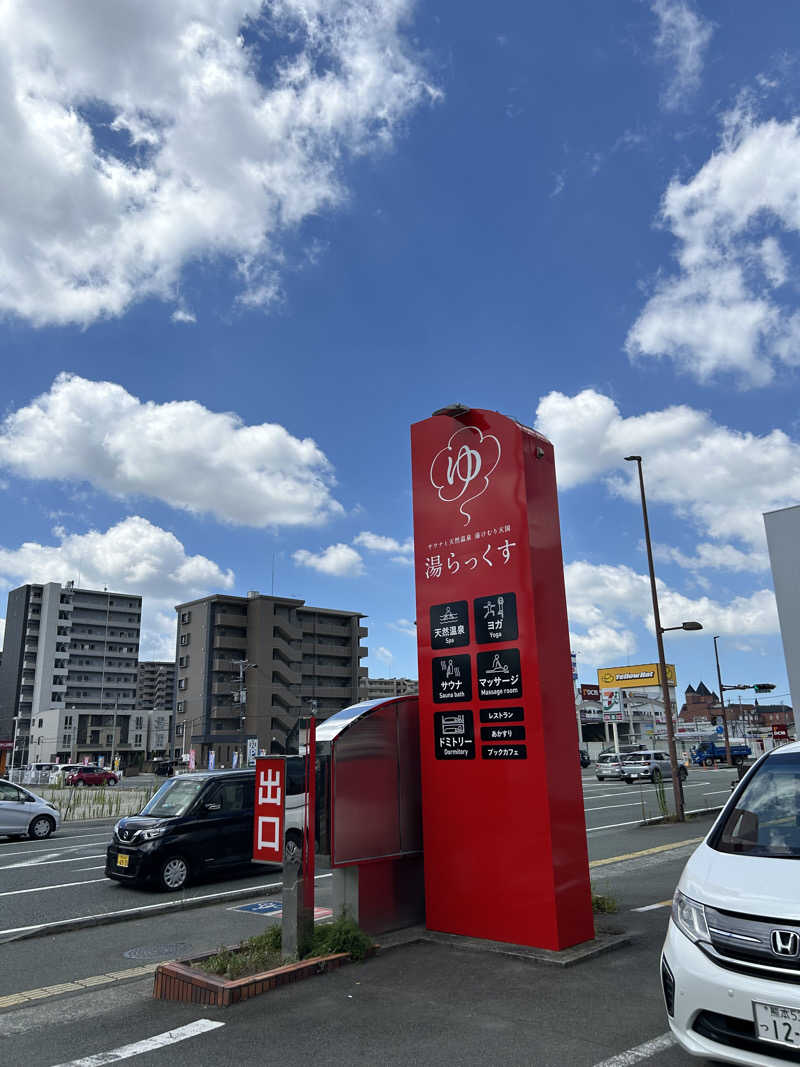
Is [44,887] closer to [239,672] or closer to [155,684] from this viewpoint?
[239,672]

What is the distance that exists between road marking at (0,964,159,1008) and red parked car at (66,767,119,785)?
52237 millimetres

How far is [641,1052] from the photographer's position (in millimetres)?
4512

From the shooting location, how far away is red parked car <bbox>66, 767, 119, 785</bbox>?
55438 mm

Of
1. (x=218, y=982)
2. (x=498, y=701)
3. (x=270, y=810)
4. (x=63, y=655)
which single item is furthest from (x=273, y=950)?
(x=63, y=655)

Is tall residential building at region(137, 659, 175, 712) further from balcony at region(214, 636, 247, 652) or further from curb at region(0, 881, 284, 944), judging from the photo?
curb at region(0, 881, 284, 944)

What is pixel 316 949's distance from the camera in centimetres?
654

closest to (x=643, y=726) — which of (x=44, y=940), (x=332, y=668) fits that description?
(x=332, y=668)

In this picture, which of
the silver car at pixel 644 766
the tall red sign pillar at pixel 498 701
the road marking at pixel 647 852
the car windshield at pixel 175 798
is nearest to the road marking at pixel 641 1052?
the tall red sign pillar at pixel 498 701

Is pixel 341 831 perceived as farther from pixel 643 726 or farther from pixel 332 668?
pixel 643 726

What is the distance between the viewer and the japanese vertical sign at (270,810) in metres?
6.65

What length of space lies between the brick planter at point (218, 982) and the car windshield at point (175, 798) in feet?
20.6

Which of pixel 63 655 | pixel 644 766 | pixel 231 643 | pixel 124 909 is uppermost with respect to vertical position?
pixel 63 655

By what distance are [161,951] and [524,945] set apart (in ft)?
13.2

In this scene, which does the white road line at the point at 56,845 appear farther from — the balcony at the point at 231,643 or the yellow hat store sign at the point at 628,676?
the balcony at the point at 231,643
